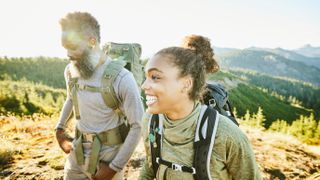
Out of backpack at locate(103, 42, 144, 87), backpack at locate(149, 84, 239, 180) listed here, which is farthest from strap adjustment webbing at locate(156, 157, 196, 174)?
backpack at locate(103, 42, 144, 87)

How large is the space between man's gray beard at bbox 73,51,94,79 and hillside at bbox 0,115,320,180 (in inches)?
119

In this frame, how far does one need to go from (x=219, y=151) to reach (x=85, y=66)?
68.4 inches

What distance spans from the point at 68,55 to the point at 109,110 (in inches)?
29.8

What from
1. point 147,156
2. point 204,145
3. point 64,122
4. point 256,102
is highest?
point 204,145

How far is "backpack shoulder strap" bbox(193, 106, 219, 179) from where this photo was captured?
1981mm

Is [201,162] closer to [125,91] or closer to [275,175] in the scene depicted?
[125,91]

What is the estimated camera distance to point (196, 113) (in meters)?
2.15

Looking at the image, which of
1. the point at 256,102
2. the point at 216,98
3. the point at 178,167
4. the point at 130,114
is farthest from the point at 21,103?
the point at 256,102

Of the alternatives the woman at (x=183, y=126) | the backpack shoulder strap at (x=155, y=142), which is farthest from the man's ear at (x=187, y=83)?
the backpack shoulder strap at (x=155, y=142)

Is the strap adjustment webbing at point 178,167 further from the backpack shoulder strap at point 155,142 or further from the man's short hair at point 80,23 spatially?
the man's short hair at point 80,23

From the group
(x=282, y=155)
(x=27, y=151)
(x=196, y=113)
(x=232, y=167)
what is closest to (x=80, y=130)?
(x=196, y=113)

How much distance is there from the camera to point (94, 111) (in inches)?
119

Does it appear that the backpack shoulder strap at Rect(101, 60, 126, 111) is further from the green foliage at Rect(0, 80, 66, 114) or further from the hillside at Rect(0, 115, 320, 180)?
the green foliage at Rect(0, 80, 66, 114)

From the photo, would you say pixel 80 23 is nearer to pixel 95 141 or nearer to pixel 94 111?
pixel 94 111
